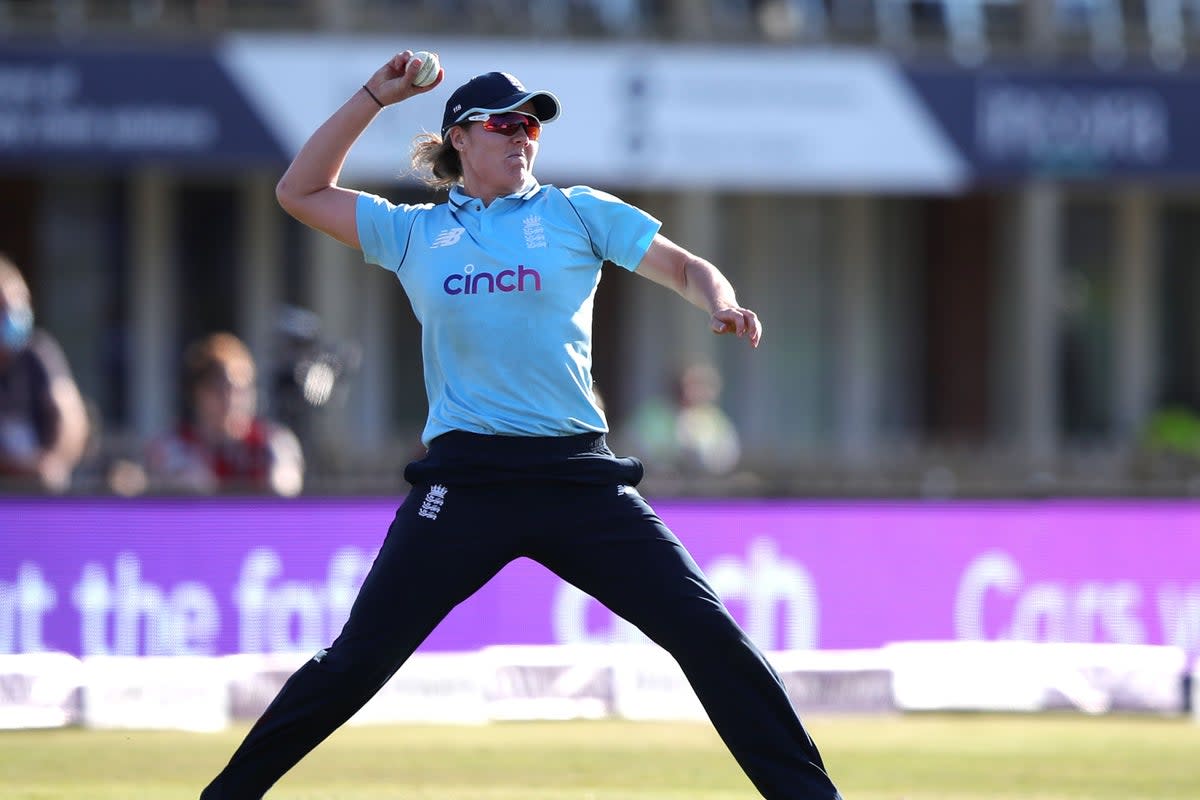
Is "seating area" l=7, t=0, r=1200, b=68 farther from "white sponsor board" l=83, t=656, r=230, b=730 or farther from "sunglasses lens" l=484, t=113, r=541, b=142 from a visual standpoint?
"sunglasses lens" l=484, t=113, r=541, b=142

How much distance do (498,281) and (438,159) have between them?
575 millimetres

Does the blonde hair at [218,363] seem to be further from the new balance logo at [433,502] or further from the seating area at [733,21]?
the seating area at [733,21]

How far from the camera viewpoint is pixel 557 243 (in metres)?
5.31

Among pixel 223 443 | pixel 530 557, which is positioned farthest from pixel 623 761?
pixel 223 443

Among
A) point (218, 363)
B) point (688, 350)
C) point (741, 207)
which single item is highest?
point (741, 207)

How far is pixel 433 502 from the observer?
17.4 ft

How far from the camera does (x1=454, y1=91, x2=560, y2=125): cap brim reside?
533cm

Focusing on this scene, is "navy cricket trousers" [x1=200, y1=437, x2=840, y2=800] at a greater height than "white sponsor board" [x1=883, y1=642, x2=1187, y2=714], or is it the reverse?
"navy cricket trousers" [x1=200, y1=437, x2=840, y2=800]

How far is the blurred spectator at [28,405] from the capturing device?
381 inches

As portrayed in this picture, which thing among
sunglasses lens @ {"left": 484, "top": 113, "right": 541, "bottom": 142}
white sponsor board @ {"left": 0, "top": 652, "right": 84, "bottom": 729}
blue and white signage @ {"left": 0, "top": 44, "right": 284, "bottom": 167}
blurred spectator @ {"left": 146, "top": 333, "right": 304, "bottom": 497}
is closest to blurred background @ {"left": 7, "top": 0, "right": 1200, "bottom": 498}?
blue and white signage @ {"left": 0, "top": 44, "right": 284, "bottom": 167}

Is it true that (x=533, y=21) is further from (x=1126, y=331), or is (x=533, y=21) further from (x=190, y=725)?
(x=190, y=725)

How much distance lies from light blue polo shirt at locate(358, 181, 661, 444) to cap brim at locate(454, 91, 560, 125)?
8.6 inches

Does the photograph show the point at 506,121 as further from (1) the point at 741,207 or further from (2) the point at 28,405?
(1) the point at 741,207

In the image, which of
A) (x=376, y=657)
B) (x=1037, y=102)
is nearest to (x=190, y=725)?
(x=376, y=657)
